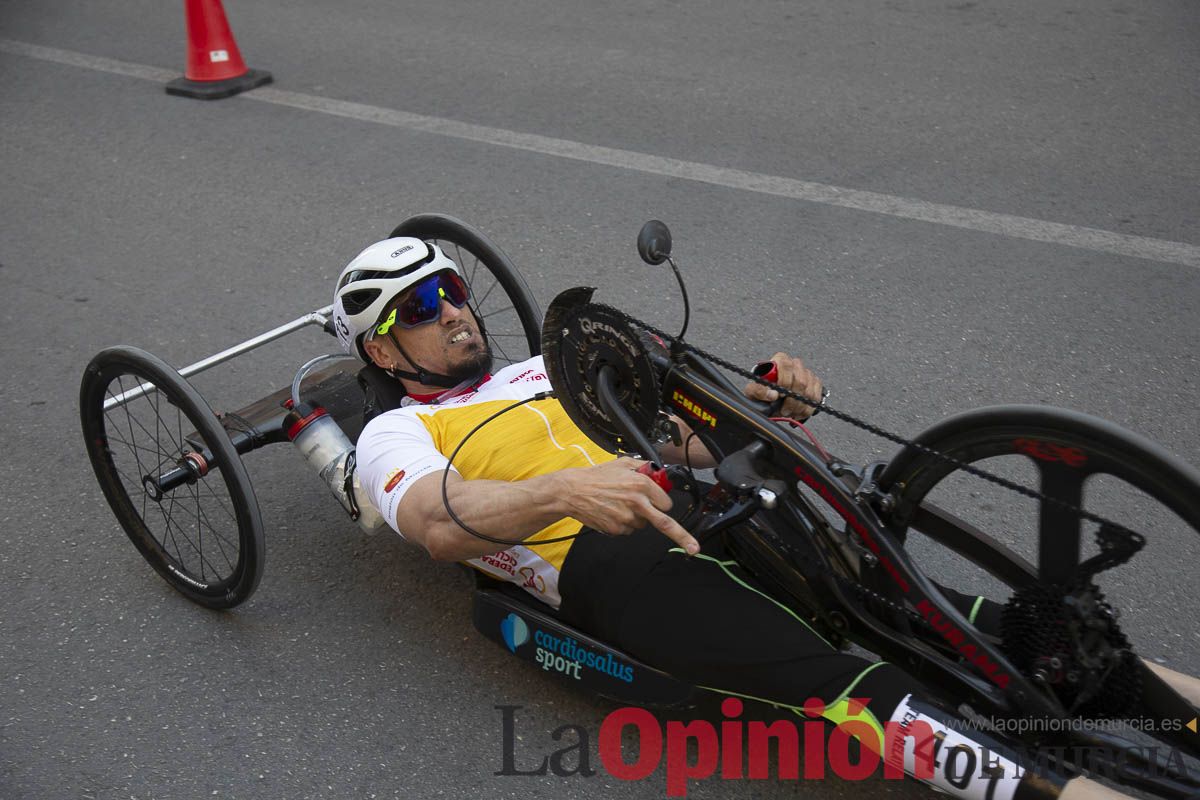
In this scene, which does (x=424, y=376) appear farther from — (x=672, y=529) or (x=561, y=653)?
(x=672, y=529)

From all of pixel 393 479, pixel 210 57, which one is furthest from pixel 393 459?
pixel 210 57

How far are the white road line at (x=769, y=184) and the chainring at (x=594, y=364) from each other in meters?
2.86

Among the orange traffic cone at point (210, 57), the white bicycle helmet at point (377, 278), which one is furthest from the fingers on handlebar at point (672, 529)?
the orange traffic cone at point (210, 57)

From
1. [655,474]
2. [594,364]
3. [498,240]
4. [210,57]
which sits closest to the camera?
[655,474]

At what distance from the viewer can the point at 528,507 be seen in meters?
2.74

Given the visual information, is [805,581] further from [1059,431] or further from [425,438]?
[425,438]

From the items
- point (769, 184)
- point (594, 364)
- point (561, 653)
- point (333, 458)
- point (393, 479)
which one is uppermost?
point (769, 184)

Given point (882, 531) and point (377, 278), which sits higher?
point (377, 278)

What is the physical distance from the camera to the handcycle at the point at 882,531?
2428 millimetres

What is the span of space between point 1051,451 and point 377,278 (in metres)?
1.76

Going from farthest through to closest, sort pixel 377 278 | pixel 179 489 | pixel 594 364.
Result: 1. pixel 179 489
2. pixel 377 278
3. pixel 594 364

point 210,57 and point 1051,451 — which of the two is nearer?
point 1051,451

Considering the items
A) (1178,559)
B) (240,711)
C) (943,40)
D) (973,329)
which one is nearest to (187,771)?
(240,711)

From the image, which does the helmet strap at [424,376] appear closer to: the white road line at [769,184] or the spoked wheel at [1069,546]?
the spoked wheel at [1069,546]
